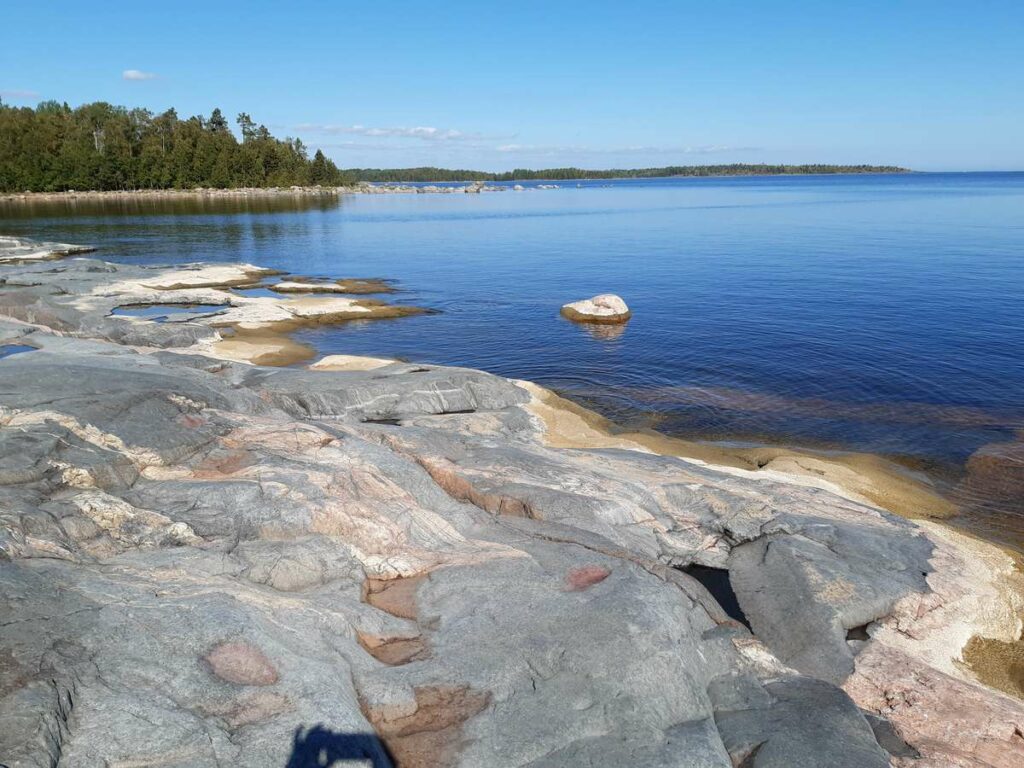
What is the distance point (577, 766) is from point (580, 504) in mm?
8168

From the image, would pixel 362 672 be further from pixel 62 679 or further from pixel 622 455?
pixel 622 455

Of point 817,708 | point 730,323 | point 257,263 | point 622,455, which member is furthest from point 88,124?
point 817,708

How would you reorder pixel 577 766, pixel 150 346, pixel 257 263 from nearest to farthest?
pixel 577 766, pixel 150 346, pixel 257 263

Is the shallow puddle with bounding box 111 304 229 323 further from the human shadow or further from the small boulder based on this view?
the human shadow

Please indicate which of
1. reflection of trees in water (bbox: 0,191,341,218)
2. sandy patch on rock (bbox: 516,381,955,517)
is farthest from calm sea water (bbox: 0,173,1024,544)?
reflection of trees in water (bbox: 0,191,341,218)

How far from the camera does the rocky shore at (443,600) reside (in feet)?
30.6

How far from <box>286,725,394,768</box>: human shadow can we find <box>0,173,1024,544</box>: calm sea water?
817 inches

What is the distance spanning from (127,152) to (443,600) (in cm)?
18451

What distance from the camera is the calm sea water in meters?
29.8

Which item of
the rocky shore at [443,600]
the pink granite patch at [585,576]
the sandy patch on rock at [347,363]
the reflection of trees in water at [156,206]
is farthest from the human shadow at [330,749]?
the reflection of trees in water at [156,206]

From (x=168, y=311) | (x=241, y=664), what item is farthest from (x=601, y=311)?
(x=241, y=664)

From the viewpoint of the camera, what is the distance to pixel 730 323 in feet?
149

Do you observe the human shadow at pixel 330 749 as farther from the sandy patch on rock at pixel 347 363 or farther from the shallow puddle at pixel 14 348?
the shallow puddle at pixel 14 348

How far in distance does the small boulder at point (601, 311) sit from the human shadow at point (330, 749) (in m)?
39.2
